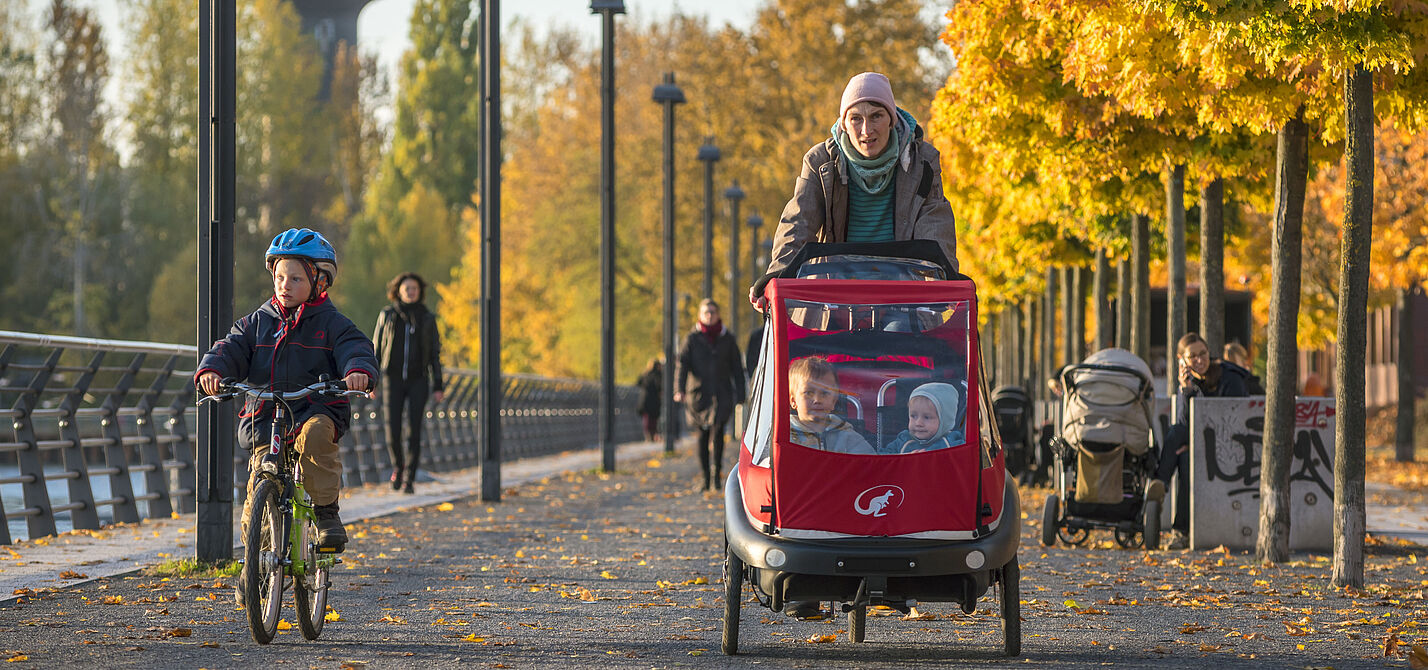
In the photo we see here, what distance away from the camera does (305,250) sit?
26.9ft

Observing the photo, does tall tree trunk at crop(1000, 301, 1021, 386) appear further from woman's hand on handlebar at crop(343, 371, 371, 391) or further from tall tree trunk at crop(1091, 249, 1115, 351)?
woman's hand on handlebar at crop(343, 371, 371, 391)

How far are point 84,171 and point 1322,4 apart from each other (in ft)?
187

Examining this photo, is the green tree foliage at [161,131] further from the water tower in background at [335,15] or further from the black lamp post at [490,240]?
the black lamp post at [490,240]

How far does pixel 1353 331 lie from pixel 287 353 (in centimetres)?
602

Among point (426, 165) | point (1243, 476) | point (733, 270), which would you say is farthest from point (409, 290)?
point (426, 165)

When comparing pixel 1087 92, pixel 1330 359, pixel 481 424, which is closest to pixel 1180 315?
pixel 1087 92

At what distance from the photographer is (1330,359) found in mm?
56656

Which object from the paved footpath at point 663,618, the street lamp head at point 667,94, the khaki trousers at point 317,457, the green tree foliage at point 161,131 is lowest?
the paved footpath at point 663,618

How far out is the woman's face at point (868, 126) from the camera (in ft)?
26.8

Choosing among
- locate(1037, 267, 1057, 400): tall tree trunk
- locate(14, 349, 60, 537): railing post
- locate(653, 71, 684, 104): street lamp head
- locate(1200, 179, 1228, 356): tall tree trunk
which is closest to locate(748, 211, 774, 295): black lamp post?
locate(1037, 267, 1057, 400): tall tree trunk

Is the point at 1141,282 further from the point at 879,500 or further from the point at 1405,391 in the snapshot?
the point at 879,500

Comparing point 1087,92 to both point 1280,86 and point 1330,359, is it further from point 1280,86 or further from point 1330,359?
point 1330,359

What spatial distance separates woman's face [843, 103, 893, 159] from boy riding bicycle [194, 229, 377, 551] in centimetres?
224

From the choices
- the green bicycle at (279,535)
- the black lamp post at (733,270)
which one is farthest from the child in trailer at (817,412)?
the black lamp post at (733,270)
